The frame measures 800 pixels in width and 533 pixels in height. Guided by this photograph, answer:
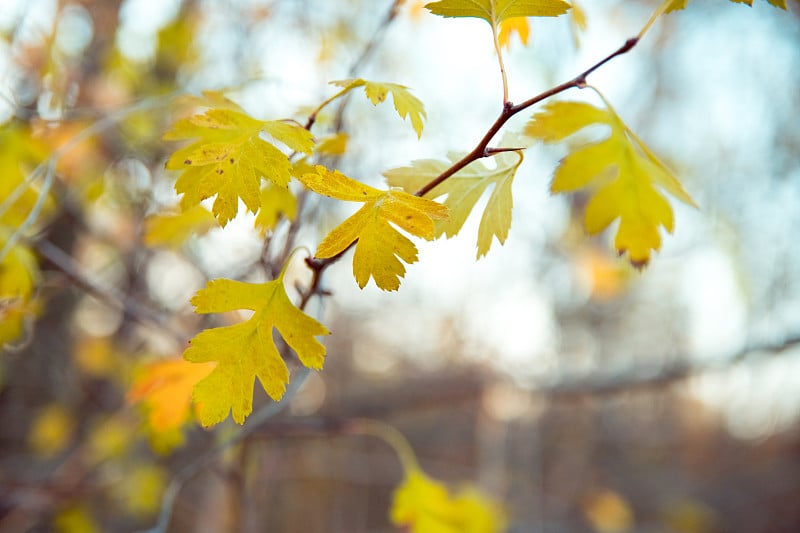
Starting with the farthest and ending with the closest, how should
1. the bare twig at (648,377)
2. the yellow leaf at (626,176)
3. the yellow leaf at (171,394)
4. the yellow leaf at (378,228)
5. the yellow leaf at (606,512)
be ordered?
the yellow leaf at (606,512) < the bare twig at (648,377) < the yellow leaf at (171,394) < the yellow leaf at (626,176) < the yellow leaf at (378,228)

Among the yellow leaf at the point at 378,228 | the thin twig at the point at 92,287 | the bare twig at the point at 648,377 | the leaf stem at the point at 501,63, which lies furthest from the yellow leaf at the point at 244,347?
the bare twig at the point at 648,377

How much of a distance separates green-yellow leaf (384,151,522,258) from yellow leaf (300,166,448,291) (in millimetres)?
89

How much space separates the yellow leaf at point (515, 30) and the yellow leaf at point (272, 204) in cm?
51

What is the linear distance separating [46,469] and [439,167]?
3198 mm

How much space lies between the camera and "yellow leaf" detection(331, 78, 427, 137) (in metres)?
0.62

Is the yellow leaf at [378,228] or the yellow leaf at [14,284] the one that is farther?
the yellow leaf at [14,284]

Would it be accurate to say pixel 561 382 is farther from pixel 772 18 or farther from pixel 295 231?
pixel 772 18

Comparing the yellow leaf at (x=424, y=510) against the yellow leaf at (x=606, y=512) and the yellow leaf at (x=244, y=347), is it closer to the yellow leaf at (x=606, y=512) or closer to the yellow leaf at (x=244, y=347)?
the yellow leaf at (x=244, y=347)

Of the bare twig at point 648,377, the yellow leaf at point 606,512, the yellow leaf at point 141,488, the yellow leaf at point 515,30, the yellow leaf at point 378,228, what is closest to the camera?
the yellow leaf at point 378,228

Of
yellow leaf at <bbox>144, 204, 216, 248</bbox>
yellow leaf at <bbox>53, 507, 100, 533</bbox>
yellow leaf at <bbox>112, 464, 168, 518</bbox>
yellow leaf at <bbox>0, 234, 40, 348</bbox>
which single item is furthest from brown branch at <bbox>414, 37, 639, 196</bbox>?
yellow leaf at <bbox>112, 464, 168, 518</bbox>

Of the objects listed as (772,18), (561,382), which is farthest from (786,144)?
(561,382)

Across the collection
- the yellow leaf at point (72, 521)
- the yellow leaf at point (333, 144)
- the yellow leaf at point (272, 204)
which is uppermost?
the yellow leaf at point (333, 144)

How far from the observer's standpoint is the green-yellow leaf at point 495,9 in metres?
0.62

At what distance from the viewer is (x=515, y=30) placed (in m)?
1.02
